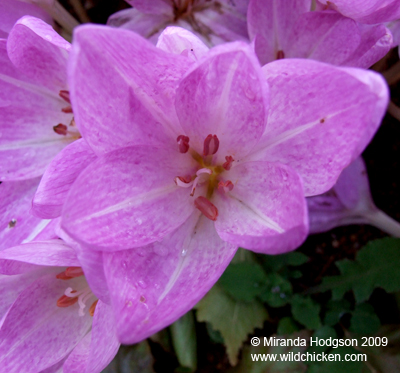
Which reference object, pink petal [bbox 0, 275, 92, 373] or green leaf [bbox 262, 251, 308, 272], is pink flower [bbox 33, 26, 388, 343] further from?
green leaf [bbox 262, 251, 308, 272]

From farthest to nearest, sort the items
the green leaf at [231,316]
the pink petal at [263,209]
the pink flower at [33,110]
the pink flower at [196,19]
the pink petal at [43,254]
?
1. the green leaf at [231,316]
2. the pink flower at [196,19]
3. the pink flower at [33,110]
4. the pink petal at [43,254]
5. the pink petal at [263,209]

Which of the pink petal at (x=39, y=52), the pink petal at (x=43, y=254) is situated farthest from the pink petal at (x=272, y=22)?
the pink petal at (x=43, y=254)

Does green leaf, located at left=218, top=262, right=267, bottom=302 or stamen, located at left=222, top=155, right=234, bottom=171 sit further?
green leaf, located at left=218, top=262, right=267, bottom=302

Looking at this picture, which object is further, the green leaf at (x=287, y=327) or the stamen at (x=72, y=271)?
the green leaf at (x=287, y=327)

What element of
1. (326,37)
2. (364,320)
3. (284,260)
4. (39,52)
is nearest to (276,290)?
(284,260)

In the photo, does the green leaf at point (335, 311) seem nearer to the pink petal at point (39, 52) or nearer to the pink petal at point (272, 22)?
the pink petal at point (272, 22)

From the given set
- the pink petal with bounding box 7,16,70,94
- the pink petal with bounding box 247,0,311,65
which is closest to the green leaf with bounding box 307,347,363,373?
the pink petal with bounding box 247,0,311,65
